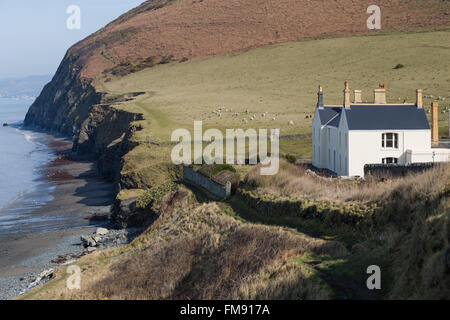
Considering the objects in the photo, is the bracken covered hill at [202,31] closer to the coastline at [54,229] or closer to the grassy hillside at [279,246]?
the coastline at [54,229]

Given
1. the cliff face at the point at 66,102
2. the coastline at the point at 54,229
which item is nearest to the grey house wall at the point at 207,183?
the coastline at the point at 54,229

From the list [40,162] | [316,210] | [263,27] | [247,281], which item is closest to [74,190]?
[40,162]

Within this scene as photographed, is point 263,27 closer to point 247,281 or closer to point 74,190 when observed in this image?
point 74,190

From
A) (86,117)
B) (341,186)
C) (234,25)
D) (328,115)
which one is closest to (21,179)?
(328,115)

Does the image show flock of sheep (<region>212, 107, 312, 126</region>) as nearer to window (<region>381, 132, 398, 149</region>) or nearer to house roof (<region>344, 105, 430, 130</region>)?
house roof (<region>344, 105, 430, 130</region>)

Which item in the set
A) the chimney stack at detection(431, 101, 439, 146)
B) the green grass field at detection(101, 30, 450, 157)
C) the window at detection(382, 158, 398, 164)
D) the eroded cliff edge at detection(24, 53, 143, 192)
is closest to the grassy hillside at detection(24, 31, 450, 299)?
the window at detection(382, 158, 398, 164)
